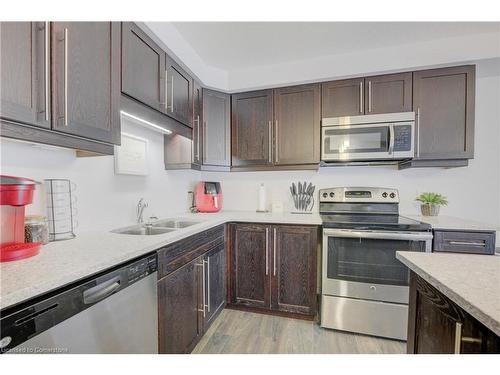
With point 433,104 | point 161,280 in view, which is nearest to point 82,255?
point 161,280

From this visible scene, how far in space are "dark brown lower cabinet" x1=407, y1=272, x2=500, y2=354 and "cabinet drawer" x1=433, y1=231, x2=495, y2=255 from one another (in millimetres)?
1017

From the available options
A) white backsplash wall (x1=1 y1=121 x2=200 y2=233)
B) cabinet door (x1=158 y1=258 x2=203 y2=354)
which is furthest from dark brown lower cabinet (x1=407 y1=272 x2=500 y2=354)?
white backsplash wall (x1=1 y1=121 x2=200 y2=233)

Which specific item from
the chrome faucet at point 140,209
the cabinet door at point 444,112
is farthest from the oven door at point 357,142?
the chrome faucet at point 140,209

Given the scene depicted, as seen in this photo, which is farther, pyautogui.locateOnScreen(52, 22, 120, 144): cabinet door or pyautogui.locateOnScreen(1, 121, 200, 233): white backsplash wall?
pyautogui.locateOnScreen(1, 121, 200, 233): white backsplash wall

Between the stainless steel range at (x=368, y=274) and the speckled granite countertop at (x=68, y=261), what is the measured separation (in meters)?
1.27

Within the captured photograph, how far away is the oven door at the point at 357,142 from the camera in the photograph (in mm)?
1972

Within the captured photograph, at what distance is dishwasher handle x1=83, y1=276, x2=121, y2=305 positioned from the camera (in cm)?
81

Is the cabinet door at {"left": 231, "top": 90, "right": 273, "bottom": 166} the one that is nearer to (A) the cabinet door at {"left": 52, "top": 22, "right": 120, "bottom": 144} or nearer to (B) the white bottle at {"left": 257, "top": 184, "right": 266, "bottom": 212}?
(B) the white bottle at {"left": 257, "top": 184, "right": 266, "bottom": 212}

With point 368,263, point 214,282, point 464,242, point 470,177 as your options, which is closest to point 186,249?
point 214,282

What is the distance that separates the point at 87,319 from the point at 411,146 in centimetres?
247

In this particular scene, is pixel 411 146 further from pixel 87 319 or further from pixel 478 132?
pixel 87 319

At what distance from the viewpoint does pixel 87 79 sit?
1.06 meters

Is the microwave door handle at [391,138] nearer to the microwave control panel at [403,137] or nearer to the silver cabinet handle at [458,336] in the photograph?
the microwave control panel at [403,137]

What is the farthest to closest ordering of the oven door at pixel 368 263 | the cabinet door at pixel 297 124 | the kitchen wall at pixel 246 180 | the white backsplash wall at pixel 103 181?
the cabinet door at pixel 297 124 < the oven door at pixel 368 263 < the kitchen wall at pixel 246 180 < the white backsplash wall at pixel 103 181
